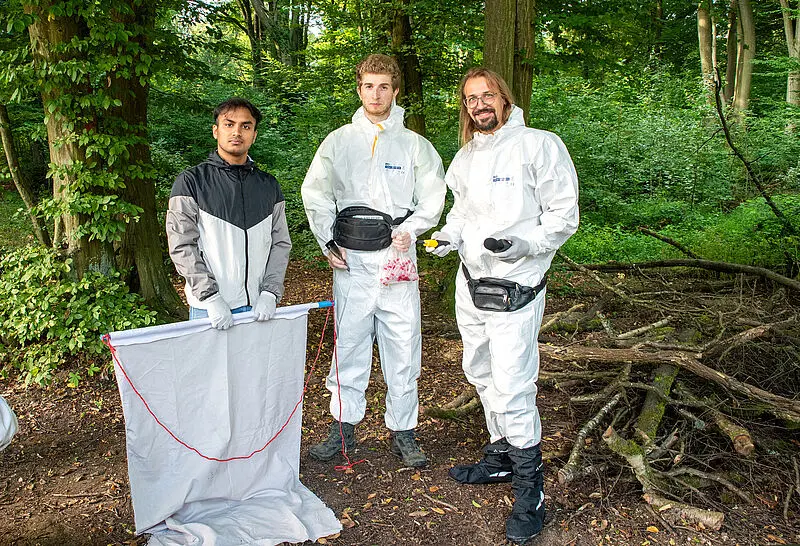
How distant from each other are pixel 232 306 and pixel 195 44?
3.24m

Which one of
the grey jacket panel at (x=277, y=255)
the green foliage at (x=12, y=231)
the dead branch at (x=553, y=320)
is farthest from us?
the green foliage at (x=12, y=231)

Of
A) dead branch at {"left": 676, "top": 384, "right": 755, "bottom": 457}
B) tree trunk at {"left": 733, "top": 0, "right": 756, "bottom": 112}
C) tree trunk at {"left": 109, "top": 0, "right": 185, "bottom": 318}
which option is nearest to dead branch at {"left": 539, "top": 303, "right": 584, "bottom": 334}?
dead branch at {"left": 676, "top": 384, "right": 755, "bottom": 457}

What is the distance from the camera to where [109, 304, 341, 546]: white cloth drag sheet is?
2.64m

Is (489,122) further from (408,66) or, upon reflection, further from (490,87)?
(408,66)

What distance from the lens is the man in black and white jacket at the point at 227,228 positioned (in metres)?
2.74

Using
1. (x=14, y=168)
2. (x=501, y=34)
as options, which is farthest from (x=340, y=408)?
(x=501, y=34)

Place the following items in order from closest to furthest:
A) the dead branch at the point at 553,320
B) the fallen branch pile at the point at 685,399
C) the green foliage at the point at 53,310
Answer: the fallen branch pile at the point at 685,399
the green foliage at the point at 53,310
the dead branch at the point at 553,320

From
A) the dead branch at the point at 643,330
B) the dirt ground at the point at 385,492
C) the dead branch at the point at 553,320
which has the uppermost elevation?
the dead branch at the point at 643,330

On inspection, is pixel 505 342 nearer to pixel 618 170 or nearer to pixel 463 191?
pixel 463 191

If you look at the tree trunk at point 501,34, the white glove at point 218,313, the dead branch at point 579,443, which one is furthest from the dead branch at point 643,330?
the white glove at point 218,313

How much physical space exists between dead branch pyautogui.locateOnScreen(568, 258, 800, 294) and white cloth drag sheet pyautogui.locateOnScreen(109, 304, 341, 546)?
3.19 meters

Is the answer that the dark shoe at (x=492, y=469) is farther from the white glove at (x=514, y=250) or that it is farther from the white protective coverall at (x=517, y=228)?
the white glove at (x=514, y=250)

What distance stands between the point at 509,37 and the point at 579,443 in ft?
10.2

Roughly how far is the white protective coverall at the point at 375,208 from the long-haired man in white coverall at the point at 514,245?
41 centimetres
